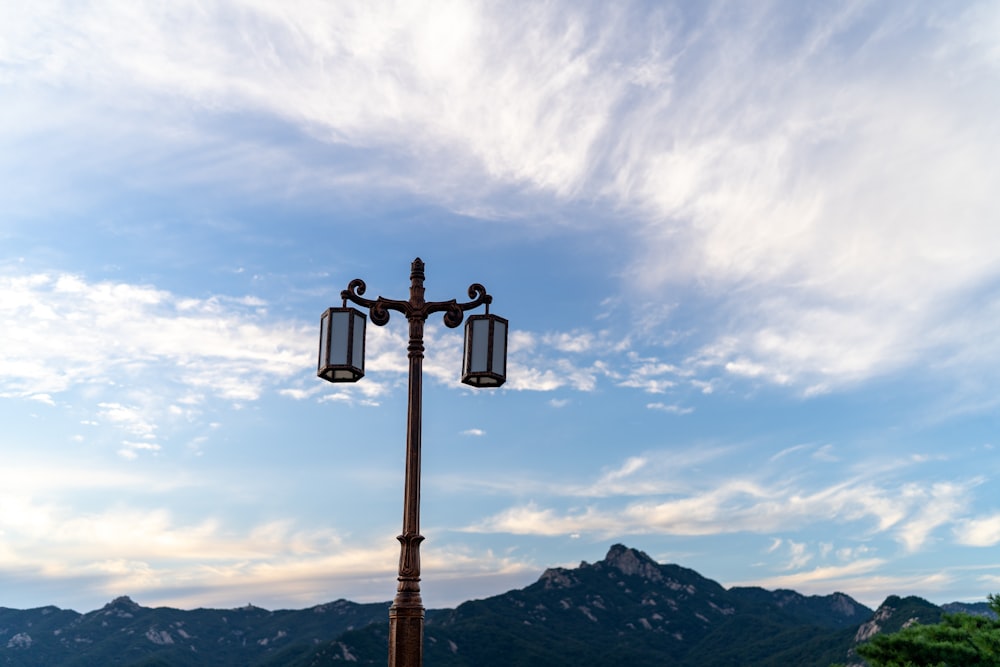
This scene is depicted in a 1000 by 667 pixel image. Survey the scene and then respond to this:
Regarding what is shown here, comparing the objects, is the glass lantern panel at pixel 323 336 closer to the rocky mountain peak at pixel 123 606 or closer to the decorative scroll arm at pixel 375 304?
the decorative scroll arm at pixel 375 304

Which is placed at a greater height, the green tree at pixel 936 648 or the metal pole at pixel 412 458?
the metal pole at pixel 412 458

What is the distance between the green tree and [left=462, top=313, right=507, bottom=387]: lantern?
17.1 meters

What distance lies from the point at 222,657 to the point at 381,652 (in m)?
65.5

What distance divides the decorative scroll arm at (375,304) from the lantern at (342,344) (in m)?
0.24

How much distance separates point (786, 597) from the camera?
198125 millimetres

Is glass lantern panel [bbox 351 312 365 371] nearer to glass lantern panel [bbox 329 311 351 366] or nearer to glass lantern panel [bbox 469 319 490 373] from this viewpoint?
glass lantern panel [bbox 329 311 351 366]

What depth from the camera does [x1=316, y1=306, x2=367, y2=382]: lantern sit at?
10531mm

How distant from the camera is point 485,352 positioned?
35.9ft

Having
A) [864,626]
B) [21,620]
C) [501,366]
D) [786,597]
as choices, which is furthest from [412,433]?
[21,620]

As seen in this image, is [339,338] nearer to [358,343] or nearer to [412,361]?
[358,343]

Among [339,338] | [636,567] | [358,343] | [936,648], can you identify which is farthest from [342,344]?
[636,567]

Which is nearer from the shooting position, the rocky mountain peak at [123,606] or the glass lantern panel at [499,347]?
the glass lantern panel at [499,347]

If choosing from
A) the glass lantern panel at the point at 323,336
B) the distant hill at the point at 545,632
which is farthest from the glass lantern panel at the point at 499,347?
the distant hill at the point at 545,632

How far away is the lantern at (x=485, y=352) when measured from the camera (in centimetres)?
1090
